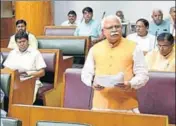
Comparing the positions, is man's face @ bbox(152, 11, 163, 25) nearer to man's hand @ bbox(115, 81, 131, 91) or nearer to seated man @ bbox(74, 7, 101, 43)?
seated man @ bbox(74, 7, 101, 43)

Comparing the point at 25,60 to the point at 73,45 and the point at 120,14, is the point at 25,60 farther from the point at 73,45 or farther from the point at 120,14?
the point at 120,14

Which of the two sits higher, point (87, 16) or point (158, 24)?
point (87, 16)

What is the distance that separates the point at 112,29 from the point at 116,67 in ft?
0.79

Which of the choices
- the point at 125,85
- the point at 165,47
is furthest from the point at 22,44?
the point at 125,85

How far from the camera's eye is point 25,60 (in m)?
4.18

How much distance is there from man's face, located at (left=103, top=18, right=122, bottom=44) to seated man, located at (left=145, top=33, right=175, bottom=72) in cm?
130

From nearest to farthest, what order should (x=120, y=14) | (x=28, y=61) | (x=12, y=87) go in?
(x=12, y=87)
(x=28, y=61)
(x=120, y=14)

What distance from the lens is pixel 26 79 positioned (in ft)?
12.1

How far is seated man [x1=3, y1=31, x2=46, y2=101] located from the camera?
4.13 metres

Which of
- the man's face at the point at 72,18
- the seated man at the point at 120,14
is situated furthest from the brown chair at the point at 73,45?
the seated man at the point at 120,14

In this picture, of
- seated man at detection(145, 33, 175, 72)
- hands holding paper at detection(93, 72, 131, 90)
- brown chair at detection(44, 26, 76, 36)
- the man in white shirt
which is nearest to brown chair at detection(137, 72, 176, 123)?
seated man at detection(145, 33, 175, 72)

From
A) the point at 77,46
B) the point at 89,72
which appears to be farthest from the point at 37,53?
the point at 89,72

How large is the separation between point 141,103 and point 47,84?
4.23ft

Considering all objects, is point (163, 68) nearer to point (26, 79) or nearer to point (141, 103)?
point (141, 103)
